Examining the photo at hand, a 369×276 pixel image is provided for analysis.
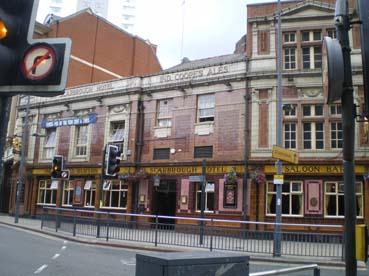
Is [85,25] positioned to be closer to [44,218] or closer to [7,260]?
[44,218]

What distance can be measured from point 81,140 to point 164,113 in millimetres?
7613

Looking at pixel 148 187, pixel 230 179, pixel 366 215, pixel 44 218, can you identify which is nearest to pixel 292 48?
pixel 230 179

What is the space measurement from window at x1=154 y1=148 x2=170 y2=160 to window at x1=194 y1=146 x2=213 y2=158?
6.94 feet

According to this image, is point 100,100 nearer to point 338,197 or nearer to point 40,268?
point 338,197

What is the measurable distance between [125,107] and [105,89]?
8.34 ft

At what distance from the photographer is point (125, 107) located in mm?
30703

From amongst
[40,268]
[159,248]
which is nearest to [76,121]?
[159,248]

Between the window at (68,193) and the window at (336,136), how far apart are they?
18.6 meters

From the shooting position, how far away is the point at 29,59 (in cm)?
317

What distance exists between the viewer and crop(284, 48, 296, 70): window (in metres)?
25.6

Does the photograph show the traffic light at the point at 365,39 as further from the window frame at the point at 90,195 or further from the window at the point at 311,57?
the window frame at the point at 90,195

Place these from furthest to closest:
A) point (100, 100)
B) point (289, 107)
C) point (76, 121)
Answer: point (100, 100) < point (76, 121) < point (289, 107)

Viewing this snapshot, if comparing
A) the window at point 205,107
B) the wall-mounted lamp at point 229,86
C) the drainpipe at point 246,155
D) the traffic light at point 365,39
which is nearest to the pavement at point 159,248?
the drainpipe at point 246,155

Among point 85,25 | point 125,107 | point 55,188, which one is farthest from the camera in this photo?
point 85,25
